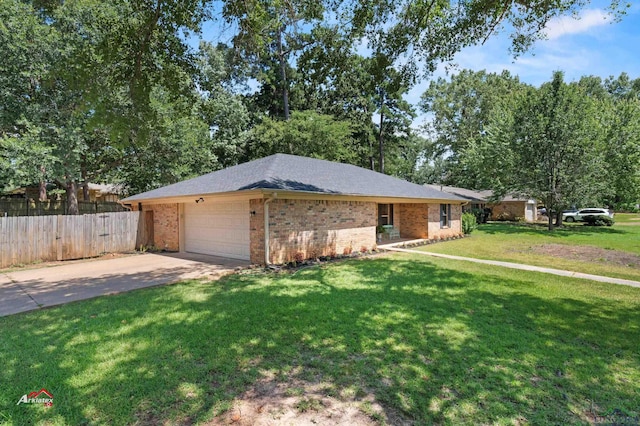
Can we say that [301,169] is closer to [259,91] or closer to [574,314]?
[574,314]

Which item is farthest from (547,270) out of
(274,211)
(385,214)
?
(385,214)

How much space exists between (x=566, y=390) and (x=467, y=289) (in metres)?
3.97

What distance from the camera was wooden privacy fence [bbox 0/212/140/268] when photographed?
1062cm

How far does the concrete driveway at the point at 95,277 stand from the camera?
22.5 feet

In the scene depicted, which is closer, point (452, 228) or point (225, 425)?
point (225, 425)

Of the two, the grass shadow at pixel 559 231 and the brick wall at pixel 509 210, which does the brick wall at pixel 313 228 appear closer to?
the grass shadow at pixel 559 231

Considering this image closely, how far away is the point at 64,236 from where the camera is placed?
38.6 feet

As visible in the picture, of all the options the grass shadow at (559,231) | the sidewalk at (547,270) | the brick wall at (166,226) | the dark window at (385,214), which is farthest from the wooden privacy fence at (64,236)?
the grass shadow at (559,231)

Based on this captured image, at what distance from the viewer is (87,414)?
292 centimetres

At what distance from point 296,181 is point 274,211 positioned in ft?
5.36

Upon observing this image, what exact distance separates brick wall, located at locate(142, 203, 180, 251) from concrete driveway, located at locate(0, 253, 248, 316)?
5.54 ft

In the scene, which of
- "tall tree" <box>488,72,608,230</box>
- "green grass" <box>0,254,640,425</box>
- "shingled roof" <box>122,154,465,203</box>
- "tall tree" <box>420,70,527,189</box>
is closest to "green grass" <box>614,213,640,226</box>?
"tall tree" <box>488,72,608,230</box>

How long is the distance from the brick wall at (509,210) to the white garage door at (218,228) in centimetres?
3178

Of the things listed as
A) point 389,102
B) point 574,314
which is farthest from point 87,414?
point 389,102
